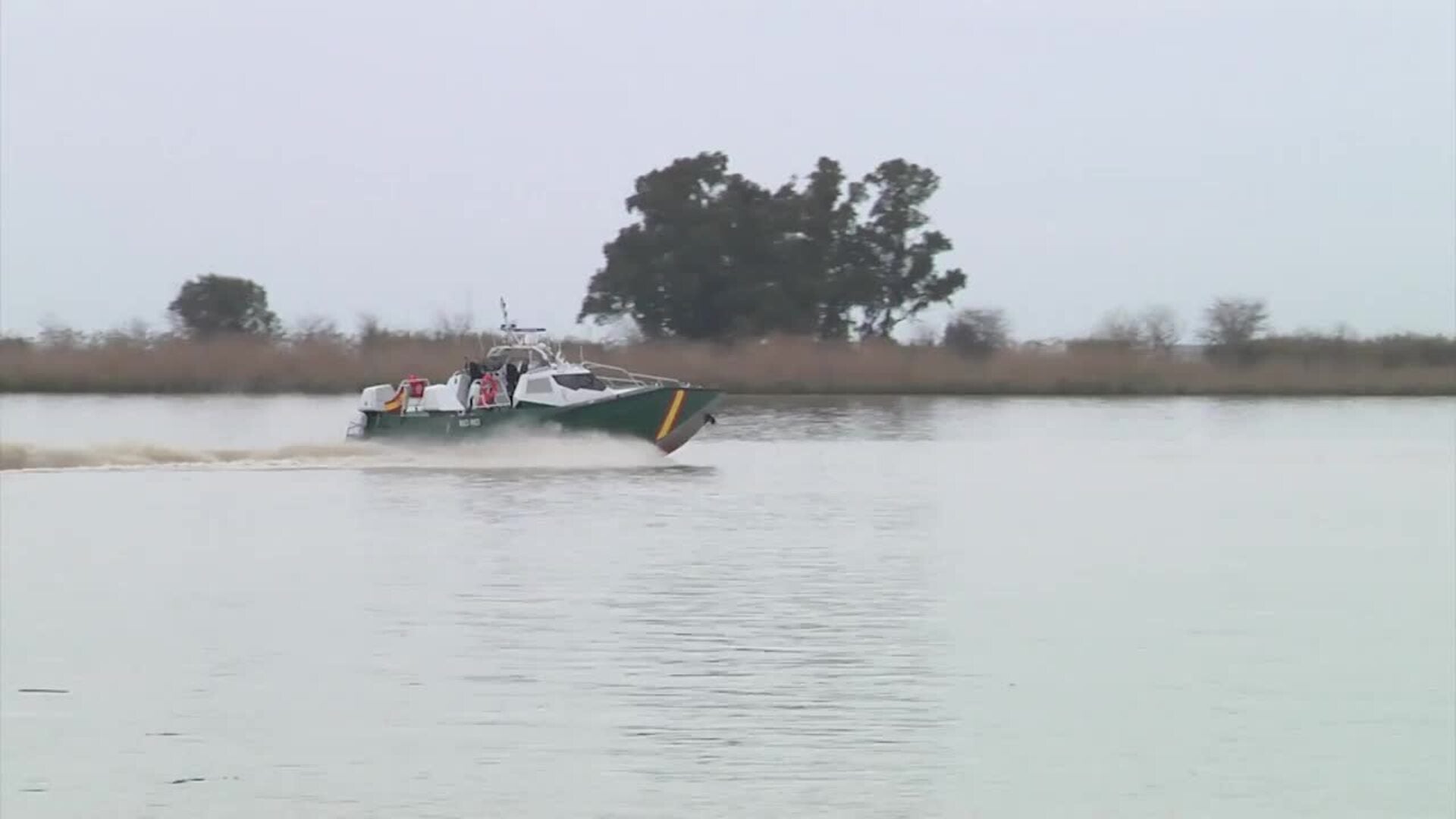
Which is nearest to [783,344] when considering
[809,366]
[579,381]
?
[809,366]

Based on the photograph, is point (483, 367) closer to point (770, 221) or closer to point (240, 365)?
point (240, 365)

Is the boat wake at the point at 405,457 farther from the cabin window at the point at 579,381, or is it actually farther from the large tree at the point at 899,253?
the large tree at the point at 899,253

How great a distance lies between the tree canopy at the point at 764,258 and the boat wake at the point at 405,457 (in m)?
35.8

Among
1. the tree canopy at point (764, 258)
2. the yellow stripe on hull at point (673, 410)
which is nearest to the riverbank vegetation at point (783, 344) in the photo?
the tree canopy at point (764, 258)

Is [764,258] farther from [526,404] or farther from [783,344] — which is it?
[526,404]

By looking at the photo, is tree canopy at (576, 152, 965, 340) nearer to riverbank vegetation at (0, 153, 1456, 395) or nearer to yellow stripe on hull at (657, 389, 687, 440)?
riverbank vegetation at (0, 153, 1456, 395)

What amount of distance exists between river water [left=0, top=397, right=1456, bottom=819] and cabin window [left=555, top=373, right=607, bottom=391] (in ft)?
3.37

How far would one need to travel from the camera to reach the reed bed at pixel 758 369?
60.2 metres

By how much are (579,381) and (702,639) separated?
16520 millimetres

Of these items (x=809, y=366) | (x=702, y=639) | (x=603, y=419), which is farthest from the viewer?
(x=809, y=366)

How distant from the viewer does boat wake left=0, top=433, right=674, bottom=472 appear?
30.8 meters

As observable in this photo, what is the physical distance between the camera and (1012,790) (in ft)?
35.2

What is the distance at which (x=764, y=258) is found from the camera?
227 ft

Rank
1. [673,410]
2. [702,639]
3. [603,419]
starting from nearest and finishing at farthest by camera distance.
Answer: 1. [702,639]
2. [603,419]
3. [673,410]
